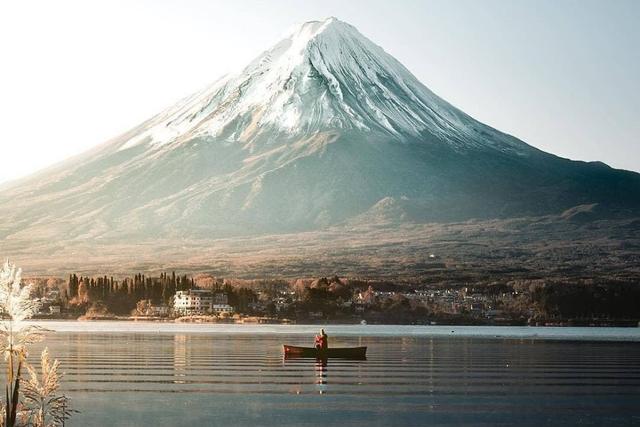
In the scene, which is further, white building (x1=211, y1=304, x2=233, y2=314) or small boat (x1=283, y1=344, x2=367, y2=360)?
white building (x1=211, y1=304, x2=233, y2=314)

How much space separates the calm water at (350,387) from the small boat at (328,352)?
3.01ft

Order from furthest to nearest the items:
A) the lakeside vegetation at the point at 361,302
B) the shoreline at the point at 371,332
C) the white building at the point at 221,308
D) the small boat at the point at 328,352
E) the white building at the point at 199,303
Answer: the white building at the point at 221,308, the white building at the point at 199,303, the lakeside vegetation at the point at 361,302, the shoreline at the point at 371,332, the small boat at the point at 328,352

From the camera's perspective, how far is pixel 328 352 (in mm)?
63031

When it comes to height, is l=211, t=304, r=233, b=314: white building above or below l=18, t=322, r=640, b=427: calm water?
above

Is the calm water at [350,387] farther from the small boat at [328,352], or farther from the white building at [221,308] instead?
the white building at [221,308]

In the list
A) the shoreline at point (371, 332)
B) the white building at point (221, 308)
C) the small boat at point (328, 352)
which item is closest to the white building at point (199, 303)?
the white building at point (221, 308)

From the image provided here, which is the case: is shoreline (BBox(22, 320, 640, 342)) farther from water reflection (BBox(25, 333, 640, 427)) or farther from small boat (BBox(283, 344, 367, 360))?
small boat (BBox(283, 344, 367, 360))

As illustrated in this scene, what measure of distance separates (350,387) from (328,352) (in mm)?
18753

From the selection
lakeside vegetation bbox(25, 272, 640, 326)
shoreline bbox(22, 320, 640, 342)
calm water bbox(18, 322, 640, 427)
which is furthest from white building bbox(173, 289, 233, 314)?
calm water bbox(18, 322, 640, 427)

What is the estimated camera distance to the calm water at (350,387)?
35.2 meters

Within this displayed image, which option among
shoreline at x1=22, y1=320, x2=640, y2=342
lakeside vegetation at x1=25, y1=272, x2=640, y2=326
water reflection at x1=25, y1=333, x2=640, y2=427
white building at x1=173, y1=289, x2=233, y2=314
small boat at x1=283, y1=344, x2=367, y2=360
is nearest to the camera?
water reflection at x1=25, y1=333, x2=640, y2=427

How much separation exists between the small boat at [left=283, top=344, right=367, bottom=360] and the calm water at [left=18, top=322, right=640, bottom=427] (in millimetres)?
918

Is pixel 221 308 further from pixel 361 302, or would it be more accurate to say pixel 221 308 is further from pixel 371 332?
pixel 371 332

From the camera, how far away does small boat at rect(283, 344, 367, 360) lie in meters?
61.7
